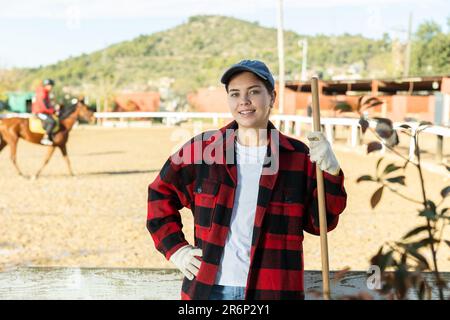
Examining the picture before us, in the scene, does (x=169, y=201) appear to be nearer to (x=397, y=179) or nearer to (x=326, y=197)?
(x=326, y=197)

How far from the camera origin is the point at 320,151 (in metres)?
2.11

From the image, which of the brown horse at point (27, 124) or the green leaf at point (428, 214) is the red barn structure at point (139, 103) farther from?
the green leaf at point (428, 214)

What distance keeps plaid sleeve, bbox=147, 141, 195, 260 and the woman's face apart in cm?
21

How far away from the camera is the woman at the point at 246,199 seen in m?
2.22

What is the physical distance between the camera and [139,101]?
63.9 metres

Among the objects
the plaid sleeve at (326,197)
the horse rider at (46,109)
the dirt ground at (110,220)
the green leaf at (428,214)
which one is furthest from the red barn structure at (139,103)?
the green leaf at (428,214)

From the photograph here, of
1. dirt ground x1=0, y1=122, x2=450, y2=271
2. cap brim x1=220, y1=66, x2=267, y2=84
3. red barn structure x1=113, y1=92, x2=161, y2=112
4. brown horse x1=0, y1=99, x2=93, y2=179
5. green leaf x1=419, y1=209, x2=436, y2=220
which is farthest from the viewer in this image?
red barn structure x1=113, y1=92, x2=161, y2=112

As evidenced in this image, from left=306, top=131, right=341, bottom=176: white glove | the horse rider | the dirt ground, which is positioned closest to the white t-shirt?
left=306, top=131, right=341, bottom=176: white glove

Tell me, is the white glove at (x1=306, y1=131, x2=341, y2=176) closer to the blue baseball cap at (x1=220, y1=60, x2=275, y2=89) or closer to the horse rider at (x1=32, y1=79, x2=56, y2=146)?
the blue baseball cap at (x1=220, y1=60, x2=275, y2=89)

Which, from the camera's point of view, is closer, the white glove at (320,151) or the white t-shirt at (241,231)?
the white glove at (320,151)

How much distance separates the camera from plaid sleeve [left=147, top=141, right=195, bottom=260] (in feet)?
7.90

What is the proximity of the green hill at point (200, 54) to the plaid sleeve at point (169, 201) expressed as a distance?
118477mm
